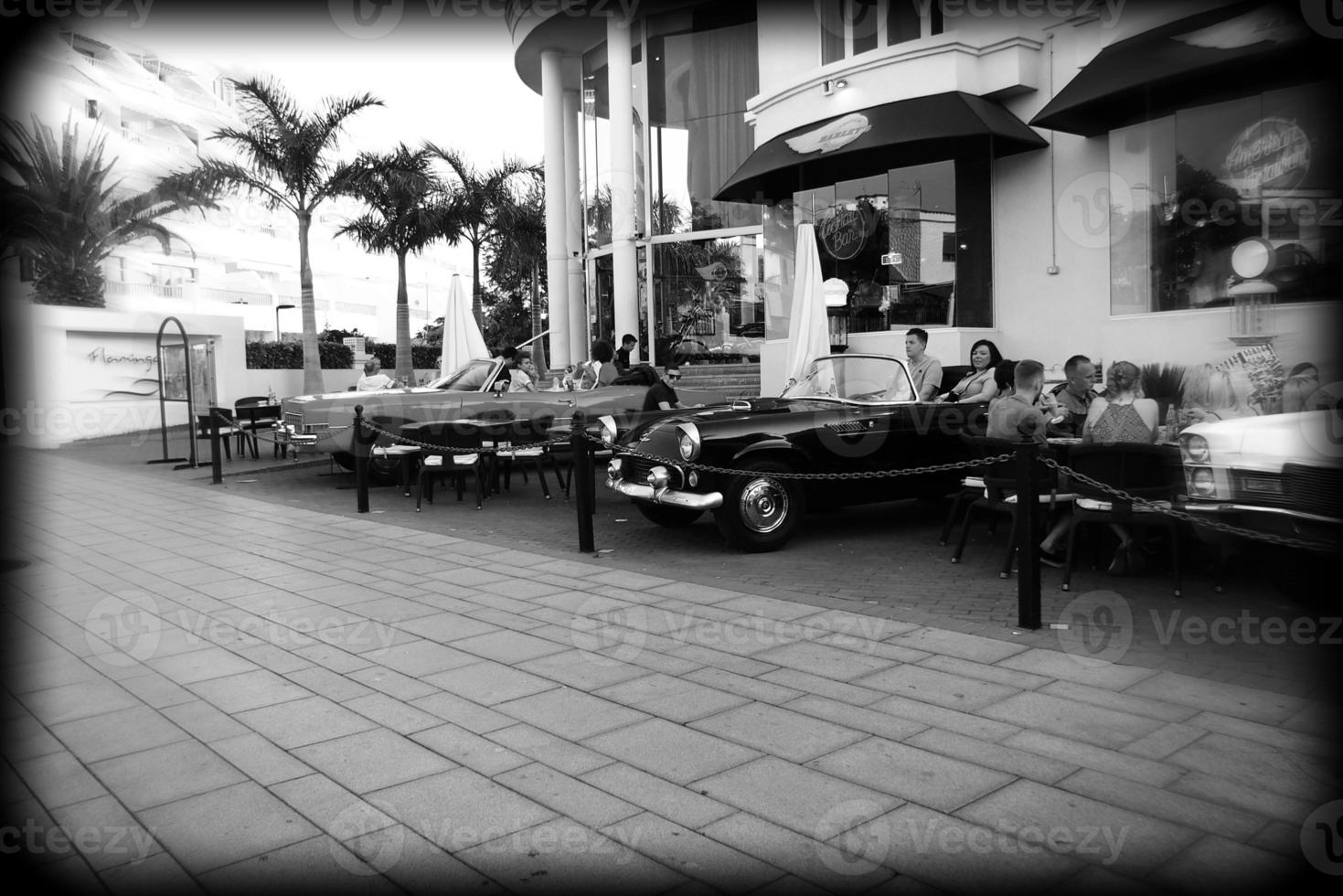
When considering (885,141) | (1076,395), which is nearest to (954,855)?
(1076,395)

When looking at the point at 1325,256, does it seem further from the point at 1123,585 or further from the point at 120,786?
the point at 120,786

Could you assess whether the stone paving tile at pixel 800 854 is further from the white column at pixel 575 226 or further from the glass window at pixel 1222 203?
the white column at pixel 575 226

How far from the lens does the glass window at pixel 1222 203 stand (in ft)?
28.1

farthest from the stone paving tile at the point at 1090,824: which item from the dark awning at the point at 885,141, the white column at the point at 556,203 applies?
the white column at the point at 556,203

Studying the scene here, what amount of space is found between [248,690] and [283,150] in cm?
1887

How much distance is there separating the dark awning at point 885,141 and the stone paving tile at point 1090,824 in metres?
8.99

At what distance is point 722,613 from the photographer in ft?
18.2

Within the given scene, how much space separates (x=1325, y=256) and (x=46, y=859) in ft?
31.7

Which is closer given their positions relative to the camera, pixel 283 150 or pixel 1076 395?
pixel 1076 395

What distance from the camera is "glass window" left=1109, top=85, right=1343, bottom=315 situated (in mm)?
8555

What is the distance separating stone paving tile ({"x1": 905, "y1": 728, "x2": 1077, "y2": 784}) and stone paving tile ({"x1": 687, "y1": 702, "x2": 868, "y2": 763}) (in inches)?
10.1

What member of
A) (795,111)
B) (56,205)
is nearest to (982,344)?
(795,111)

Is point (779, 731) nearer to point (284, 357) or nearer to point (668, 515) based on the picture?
point (668, 515)

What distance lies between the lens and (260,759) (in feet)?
11.8
